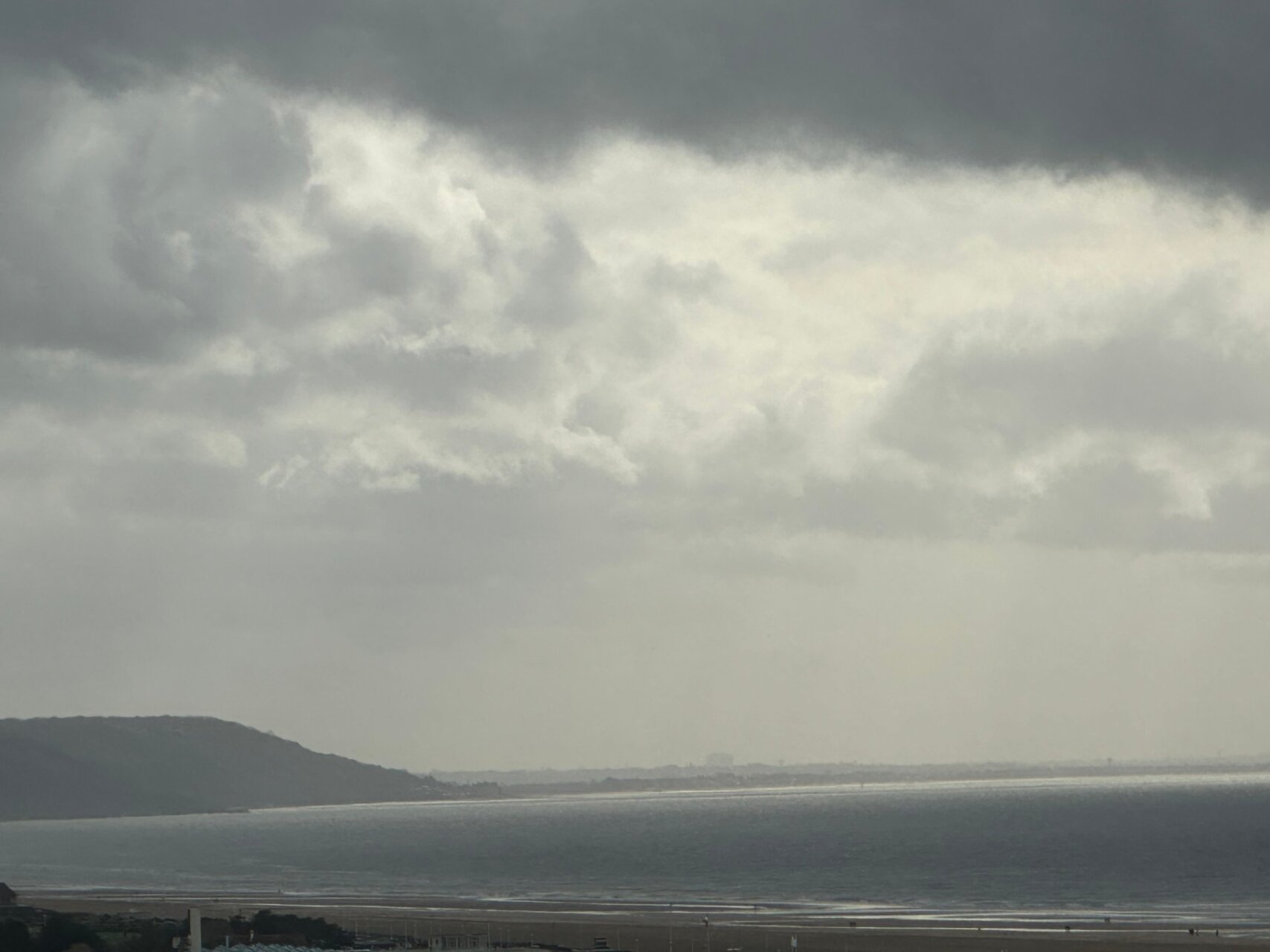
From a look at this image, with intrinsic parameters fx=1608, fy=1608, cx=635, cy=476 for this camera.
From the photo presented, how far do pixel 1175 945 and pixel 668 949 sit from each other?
120 feet

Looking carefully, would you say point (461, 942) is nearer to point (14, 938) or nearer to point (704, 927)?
→ point (704, 927)

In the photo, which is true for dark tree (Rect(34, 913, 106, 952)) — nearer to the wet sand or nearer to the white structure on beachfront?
the white structure on beachfront

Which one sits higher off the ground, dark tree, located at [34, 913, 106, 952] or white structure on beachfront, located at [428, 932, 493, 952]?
dark tree, located at [34, 913, 106, 952]

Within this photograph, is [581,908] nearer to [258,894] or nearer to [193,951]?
[258,894]

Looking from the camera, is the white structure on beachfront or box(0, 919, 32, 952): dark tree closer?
the white structure on beachfront

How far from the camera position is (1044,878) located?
18988 cm

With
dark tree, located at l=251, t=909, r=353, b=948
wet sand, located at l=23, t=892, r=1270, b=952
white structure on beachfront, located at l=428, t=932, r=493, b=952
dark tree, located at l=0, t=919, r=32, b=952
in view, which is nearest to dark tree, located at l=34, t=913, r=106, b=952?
dark tree, located at l=0, t=919, r=32, b=952

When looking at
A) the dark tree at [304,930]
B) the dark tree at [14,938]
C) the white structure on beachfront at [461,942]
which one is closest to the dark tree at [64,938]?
the dark tree at [14,938]

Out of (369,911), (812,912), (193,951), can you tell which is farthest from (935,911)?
(193,951)

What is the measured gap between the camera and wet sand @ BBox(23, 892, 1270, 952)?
390ft

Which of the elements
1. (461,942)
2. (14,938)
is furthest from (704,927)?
(14,938)

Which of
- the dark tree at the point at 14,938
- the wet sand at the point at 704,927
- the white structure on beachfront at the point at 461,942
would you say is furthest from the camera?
the wet sand at the point at 704,927

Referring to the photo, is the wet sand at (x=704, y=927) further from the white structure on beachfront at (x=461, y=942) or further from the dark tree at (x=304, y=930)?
the dark tree at (x=304, y=930)

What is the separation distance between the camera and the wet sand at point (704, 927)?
11894 centimetres
